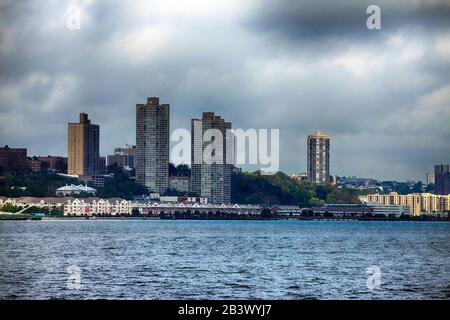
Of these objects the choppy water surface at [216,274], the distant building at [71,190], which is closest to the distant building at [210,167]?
the distant building at [71,190]

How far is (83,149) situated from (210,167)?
2633cm

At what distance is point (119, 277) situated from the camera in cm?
3391

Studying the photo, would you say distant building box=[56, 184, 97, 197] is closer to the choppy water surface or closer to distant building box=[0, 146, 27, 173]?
distant building box=[0, 146, 27, 173]

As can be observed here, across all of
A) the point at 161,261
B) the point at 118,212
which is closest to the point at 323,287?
the point at 161,261

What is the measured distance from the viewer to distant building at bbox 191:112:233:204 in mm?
182500

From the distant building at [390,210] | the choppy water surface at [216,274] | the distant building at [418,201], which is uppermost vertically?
the distant building at [418,201]

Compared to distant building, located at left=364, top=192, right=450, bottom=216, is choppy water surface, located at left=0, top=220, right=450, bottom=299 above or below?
below

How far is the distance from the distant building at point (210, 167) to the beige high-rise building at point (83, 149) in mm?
19850

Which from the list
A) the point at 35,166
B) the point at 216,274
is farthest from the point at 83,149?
the point at 216,274

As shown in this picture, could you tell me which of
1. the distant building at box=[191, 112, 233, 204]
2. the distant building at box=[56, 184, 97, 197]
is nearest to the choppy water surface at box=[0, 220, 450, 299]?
the distant building at box=[56, 184, 97, 197]

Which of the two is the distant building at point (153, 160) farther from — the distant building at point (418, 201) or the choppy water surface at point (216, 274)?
the choppy water surface at point (216, 274)

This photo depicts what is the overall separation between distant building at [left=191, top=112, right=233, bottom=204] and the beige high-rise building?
19.9 meters

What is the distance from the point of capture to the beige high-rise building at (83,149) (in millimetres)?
175125

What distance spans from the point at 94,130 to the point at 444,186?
215 ft
